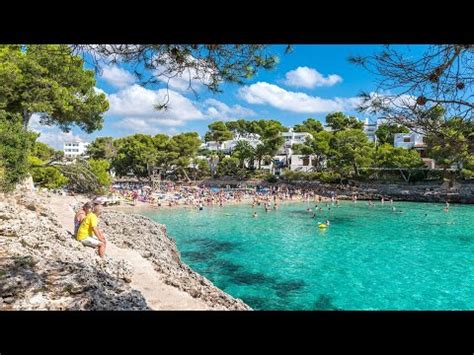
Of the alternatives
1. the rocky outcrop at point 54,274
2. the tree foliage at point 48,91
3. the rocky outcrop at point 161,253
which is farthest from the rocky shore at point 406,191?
the rocky outcrop at point 54,274

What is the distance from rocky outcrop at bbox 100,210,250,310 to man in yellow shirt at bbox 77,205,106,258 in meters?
1.00

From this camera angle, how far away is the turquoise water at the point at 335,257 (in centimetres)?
827

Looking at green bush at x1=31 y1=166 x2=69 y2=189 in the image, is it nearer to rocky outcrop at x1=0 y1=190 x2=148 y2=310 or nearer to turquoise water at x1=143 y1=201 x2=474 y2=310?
turquoise water at x1=143 y1=201 x2=474 y2=310

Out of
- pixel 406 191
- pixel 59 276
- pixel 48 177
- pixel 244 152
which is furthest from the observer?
pixel 244 152

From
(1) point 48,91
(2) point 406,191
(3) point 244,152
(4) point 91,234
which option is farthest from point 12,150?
(3) point 244,152

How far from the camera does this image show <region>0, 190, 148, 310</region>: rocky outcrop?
3.30 m

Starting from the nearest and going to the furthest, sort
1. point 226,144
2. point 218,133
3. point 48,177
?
point 48,177 < point 226,144 < point 218,133

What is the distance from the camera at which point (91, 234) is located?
20.7ft

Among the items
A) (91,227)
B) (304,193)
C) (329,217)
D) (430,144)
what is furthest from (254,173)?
(430,144)

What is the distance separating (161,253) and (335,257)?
18.7ft

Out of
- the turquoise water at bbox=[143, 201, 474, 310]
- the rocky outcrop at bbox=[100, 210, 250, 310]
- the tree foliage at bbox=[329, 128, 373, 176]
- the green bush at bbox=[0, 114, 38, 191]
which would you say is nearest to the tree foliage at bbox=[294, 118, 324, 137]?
the tree foliage at bbox=[329, 128, 373, 176]

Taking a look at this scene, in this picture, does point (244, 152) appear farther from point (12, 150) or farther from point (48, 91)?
point (12, 150)

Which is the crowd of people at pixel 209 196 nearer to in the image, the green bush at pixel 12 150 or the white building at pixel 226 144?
the white building at pixel 226 144
